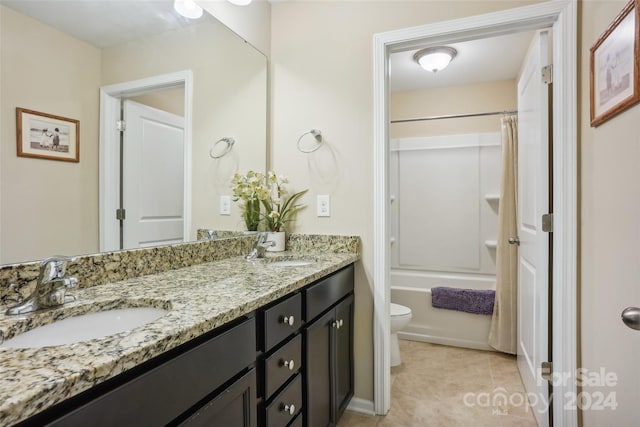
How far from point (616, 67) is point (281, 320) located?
1413 millimetres

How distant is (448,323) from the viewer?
2916 millimetres

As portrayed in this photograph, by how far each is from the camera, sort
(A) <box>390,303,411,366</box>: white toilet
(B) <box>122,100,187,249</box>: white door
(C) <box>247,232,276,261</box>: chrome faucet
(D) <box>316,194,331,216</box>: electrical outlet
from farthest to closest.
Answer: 1. (A) <box>390,303,411,366</box>: white toilet
2. (D) <box>316,194,331,216</box>: electrical outlet
3. (C) <box>247,232,276,261</box>: chrome faucet
4. (B) <box>122,100,187,249</box>: white door

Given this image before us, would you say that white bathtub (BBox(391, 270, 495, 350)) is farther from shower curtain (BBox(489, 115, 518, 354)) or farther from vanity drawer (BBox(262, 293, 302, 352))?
vanity drawer (BBox(262, 293, 302, 352))

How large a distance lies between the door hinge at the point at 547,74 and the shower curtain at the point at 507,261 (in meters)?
1.10

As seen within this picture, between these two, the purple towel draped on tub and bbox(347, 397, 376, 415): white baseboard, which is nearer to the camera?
bbox(347, 397, 376, 415): white baseboard

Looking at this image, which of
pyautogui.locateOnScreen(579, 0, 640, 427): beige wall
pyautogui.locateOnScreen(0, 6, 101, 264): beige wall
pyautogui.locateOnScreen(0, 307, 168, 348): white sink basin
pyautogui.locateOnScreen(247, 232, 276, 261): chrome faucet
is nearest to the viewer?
pyautogui.locateOnScreen(0, 307, 168, 348): white sink basin

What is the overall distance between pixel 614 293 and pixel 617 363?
24 centimetres

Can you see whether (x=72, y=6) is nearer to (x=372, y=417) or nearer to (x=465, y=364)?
(x=372, y=417)

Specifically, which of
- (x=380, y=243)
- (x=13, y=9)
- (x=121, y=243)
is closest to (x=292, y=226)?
(x=380, y=243)

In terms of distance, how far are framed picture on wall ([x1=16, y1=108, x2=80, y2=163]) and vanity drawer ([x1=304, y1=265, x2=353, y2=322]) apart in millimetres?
935

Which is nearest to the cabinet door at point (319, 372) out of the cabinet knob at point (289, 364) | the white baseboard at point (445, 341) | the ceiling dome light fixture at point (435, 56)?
the cabinet knob at point (289, 364)

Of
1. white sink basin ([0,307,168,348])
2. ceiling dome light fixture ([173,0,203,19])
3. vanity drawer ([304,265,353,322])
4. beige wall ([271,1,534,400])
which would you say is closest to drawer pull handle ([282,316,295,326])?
vanity drawer ([304,265,353,322])

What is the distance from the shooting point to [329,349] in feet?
5.23

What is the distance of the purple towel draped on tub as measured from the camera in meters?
2.80
